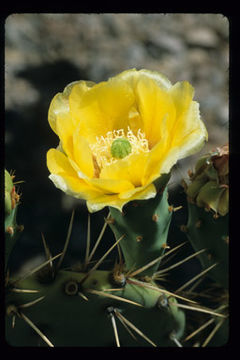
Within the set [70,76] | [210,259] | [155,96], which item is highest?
[70,76]

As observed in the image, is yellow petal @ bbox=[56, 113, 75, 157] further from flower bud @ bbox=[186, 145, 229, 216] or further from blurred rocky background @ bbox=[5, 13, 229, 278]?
blurred rocky background @ bbox=[5, 13, 229, 278]

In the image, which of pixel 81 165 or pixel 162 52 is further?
pixel 162 52

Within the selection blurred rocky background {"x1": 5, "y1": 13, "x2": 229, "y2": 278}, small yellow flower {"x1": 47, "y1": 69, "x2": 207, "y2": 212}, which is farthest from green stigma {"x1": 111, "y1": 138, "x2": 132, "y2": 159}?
blurred rocky background {"x1": 5, "y1": 13, "x2": 229, "y2": 278}

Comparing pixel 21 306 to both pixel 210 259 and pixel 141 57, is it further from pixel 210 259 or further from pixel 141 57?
pixel 141 57

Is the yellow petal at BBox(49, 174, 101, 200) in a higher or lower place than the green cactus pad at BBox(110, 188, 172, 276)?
higher

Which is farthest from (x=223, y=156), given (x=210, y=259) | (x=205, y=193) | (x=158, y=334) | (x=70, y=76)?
(x=70, y=76)

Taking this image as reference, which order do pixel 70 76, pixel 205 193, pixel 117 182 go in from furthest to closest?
1. pixel 70 76
2. pixel 205 193
3. pixel 117 182
